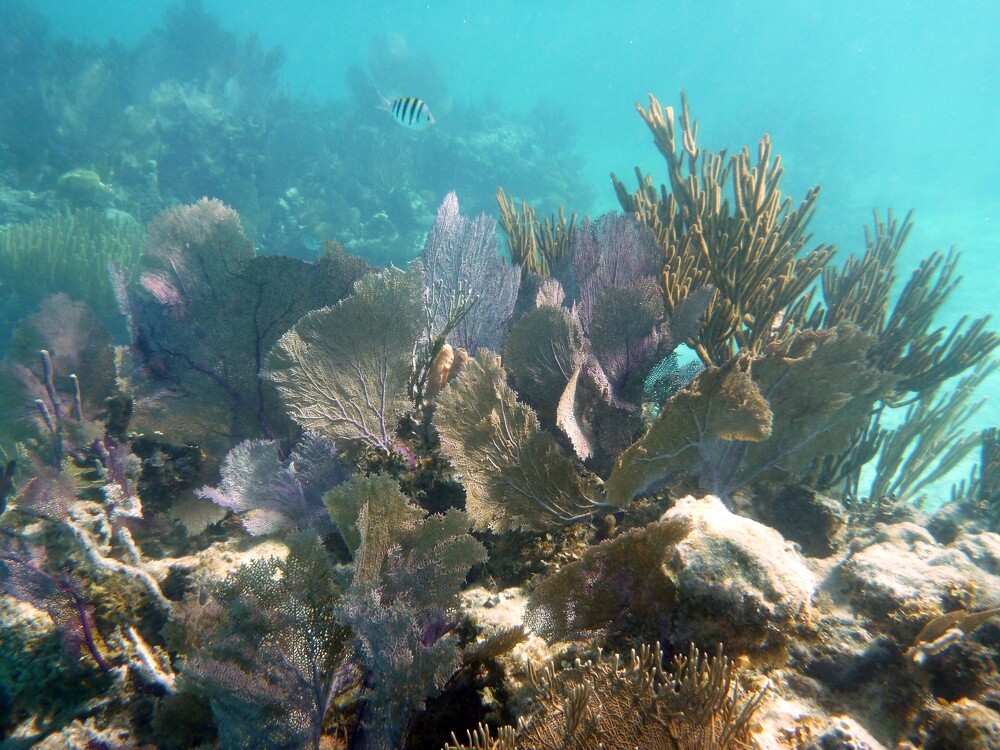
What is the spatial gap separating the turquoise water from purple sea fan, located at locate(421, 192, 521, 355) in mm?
15077

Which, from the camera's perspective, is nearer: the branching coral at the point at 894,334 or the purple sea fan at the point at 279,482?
the purple sea fan at the point at 279,482

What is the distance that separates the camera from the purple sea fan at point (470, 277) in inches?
147

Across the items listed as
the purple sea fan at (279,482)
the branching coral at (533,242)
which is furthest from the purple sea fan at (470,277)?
the purple sea fan at (279,482)

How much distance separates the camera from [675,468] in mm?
2354

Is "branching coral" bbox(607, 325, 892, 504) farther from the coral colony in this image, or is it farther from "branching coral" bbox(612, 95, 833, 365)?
"branching coral" bbox(612, 95, 833, 365)

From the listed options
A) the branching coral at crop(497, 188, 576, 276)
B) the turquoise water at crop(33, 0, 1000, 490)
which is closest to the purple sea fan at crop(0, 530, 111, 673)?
the branching coral at crop(497, 188, 576, 276)

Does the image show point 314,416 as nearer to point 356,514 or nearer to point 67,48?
point 356,514

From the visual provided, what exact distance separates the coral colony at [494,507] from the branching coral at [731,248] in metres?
0.03

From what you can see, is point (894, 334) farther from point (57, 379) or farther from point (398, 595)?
point (57, 379)

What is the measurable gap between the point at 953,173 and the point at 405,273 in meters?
51.5

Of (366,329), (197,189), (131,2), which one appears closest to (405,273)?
(366,329)

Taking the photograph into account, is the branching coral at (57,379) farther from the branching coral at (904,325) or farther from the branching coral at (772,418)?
the branching coral at (904,325)

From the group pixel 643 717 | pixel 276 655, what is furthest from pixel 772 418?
pixel 276 655

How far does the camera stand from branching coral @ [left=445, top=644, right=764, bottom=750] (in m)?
1.24
